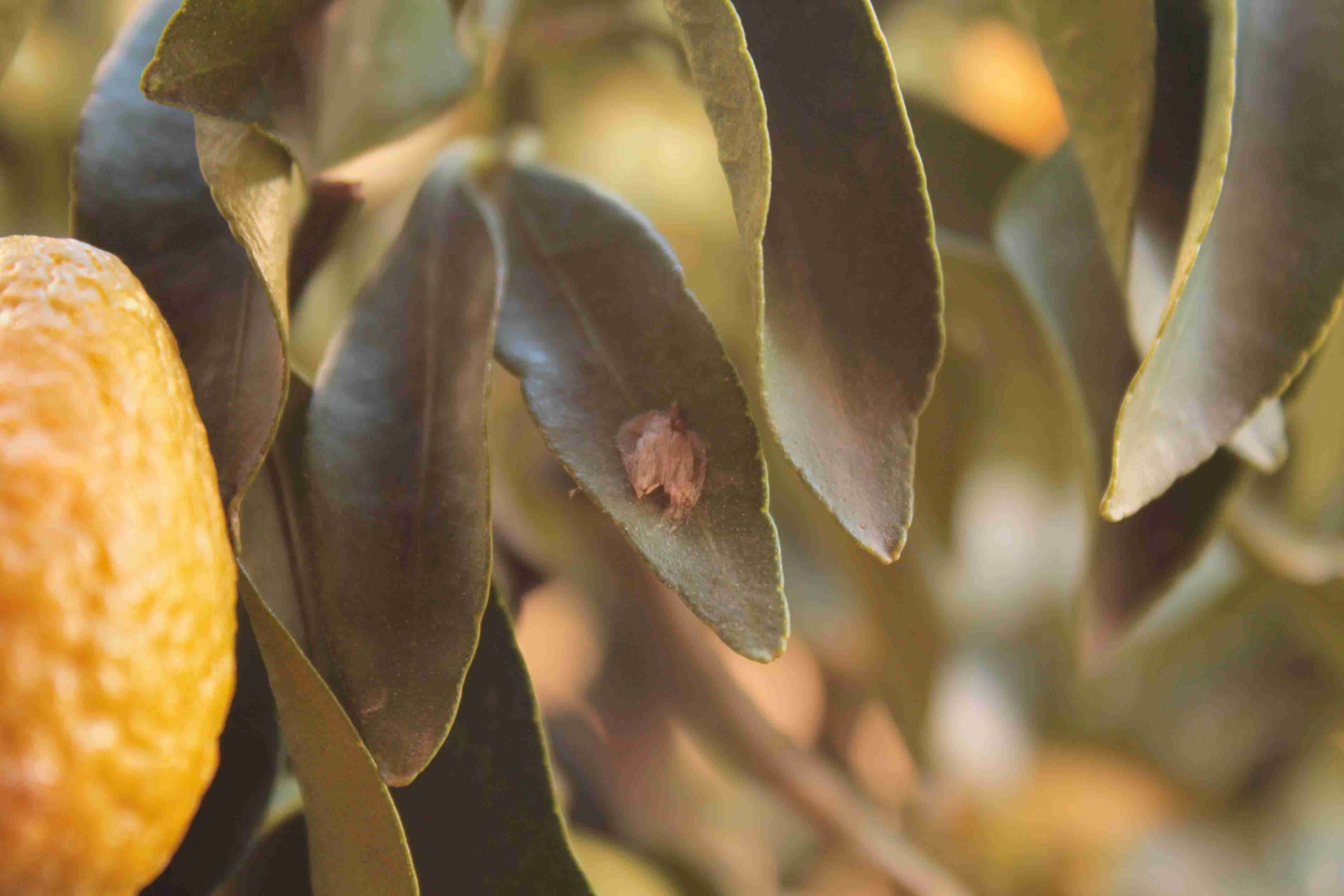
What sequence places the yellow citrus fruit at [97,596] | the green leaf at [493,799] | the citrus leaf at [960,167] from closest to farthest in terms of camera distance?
the yellow citrus fruit at [97,596]
the green leaf at [493,799]
the citrus leaf at [960,167]

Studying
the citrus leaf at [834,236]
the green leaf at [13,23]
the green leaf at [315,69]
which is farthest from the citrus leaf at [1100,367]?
the green leaf at [13,23]

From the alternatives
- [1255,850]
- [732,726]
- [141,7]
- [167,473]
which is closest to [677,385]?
[167,473]

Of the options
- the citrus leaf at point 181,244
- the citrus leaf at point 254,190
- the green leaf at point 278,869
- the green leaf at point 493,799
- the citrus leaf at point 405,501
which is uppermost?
the citrus leaf at point 254,190

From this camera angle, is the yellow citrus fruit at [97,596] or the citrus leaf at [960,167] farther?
the citrus leaf at [960,167]

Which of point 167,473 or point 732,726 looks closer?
point 167,473

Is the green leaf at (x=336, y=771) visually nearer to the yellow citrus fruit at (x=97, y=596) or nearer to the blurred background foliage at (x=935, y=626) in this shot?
the yellow citrus fruit at (x=97, y=596)

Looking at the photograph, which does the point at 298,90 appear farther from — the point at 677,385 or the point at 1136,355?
the point at 1136,355
